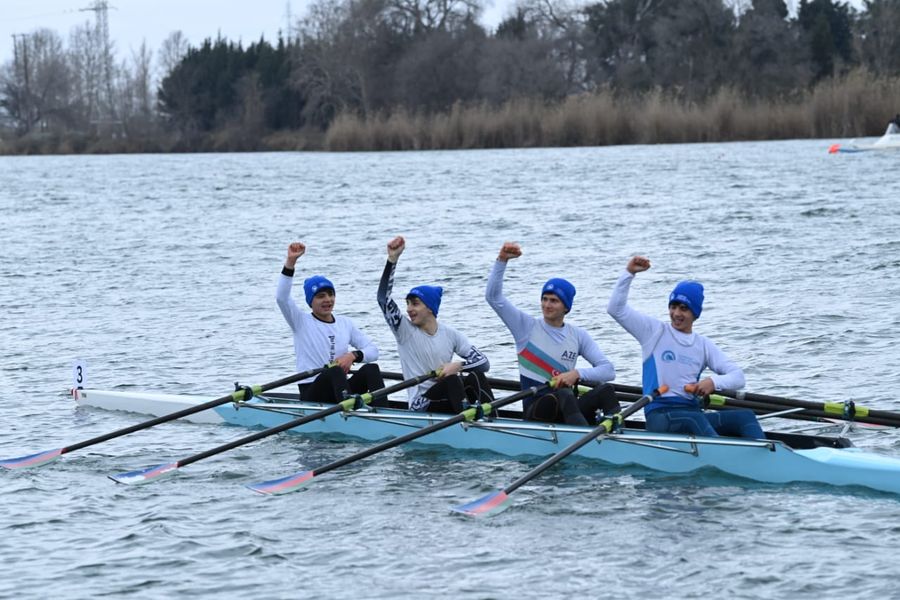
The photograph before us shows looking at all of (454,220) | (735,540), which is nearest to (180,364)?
(735,540)

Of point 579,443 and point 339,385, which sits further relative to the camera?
point 339,385

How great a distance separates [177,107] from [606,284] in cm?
6676

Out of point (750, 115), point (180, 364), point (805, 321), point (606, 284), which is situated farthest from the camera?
point (750, 115)

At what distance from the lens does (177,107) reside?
8394cm

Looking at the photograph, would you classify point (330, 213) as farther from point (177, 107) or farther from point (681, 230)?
point (177, 107)

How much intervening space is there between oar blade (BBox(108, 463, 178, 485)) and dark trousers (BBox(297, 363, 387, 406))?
5.12 ft

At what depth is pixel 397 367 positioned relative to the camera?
15.2 m

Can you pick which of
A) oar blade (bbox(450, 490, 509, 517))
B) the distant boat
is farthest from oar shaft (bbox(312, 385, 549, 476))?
the distant boat

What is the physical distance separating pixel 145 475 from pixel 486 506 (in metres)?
2.89

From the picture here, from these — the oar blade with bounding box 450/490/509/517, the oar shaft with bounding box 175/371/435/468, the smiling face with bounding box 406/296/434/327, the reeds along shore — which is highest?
the reeds along shore

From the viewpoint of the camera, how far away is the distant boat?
137ft

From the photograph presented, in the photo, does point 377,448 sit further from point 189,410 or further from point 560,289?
point 189,410

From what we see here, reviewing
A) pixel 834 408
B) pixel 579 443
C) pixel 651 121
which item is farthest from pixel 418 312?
pixel 651 121

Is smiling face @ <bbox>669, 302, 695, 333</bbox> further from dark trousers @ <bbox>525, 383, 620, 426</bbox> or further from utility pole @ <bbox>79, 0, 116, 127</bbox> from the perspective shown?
utility pole @ <bbox>79, 0, 116, 127</bbox>
